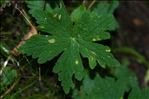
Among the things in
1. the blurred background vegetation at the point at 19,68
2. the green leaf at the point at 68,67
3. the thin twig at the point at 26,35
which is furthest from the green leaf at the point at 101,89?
the thin twig at the point at 26,35

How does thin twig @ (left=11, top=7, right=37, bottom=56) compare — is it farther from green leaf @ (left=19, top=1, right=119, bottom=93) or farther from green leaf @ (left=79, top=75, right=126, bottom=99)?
green leaf @ (left=79, top=75, right=126, bottom=99)

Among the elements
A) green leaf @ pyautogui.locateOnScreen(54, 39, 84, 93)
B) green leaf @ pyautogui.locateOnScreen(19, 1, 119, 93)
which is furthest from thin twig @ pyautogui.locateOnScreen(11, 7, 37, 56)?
green leaf @ pyautogui.locateOnScreen(54, 39, 84, 93)

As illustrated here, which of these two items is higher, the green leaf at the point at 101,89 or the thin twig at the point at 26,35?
the thin twig at the point at 26,35

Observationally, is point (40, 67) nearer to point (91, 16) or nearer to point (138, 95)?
point (91, 16)

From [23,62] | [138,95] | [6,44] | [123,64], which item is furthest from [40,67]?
[123,64]

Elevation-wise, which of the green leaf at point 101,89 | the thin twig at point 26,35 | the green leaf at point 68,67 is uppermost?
the thin twig at point 26,35

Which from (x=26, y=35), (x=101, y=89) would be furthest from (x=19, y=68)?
(x=101, y=89)

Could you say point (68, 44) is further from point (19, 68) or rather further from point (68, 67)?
point (19, 68)

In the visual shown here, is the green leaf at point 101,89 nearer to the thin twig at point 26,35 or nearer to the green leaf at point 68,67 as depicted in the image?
the green leaf at point 68,67
